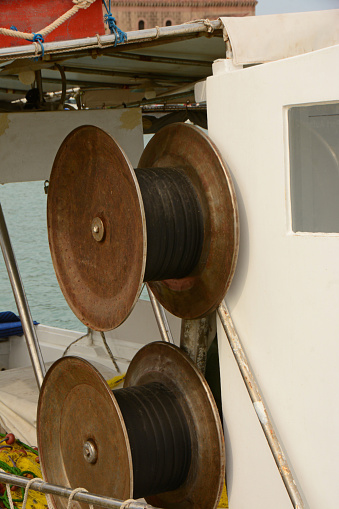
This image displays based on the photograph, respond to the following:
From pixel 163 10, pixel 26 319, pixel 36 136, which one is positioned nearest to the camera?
pixel 26 319

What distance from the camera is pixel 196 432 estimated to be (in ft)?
11.0

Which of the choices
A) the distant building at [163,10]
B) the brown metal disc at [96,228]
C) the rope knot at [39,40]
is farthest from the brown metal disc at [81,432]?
the distant building at [163,10]

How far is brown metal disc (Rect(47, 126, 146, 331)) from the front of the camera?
10.0ft

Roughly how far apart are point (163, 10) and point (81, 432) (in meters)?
37.8

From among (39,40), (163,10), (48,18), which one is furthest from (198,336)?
(163,10)

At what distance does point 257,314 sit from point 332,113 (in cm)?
92

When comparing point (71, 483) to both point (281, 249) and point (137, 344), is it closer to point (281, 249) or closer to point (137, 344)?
point (281, 249)

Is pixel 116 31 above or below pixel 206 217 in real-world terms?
above

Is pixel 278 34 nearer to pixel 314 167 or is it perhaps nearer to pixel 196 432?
pixel 314 167

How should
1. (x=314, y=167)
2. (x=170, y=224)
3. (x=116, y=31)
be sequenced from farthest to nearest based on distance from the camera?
(x=116, y=31), (x=170, y=224), (x=314, y=167)

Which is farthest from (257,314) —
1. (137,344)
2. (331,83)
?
(137,344)

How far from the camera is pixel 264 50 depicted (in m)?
3.40

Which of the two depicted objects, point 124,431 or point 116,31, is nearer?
point 124,431

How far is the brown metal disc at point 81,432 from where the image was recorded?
3229mm
